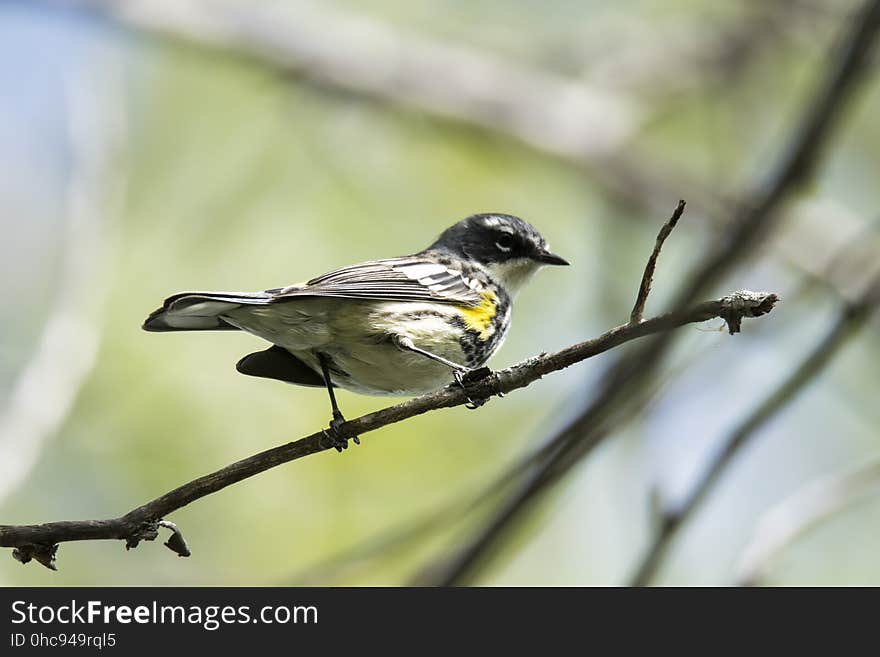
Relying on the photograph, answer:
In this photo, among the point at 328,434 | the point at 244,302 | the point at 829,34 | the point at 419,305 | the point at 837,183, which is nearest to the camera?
the point at 328,434

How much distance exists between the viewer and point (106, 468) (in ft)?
26.2

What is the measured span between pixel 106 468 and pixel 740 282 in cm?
530

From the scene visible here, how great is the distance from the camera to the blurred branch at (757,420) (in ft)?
11.6

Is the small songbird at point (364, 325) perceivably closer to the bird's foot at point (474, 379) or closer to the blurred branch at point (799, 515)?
the bird's foot at point (474, 379)

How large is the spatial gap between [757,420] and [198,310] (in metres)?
2.25

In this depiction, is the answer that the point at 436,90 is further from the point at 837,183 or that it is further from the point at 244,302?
the point at 244,302

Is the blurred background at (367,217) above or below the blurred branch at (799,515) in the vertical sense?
above

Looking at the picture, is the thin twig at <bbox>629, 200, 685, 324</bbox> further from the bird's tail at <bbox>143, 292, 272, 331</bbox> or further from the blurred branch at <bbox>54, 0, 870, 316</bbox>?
the blurred branch at <bbox>54, 0, 870, 316</bbox>

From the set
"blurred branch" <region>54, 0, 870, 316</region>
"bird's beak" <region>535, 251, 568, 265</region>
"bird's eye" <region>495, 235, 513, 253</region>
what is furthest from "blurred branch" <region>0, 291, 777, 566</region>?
"blurred branch" <region>54, 0, 870, 316</region>

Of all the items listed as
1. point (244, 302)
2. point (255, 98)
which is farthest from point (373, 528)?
point (255, 98)

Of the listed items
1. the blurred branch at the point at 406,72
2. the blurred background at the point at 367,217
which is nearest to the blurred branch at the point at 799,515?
the blurred background at the point at 367,217

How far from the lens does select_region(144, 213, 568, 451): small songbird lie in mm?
4242

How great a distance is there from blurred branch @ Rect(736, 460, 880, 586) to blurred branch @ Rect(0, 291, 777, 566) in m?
1.96

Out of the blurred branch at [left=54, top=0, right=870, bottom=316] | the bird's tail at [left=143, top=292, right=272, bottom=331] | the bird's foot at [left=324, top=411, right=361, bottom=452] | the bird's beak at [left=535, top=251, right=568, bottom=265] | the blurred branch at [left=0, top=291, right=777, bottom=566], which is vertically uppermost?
the blurred branch at [left=54, top=0, right=870, bottom=316]
